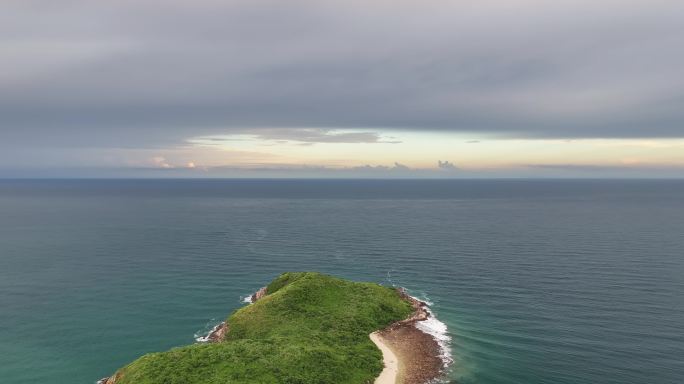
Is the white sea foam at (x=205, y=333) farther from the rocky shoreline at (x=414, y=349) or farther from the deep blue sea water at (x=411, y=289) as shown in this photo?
the rocky shoreline at (x=414, y=349)

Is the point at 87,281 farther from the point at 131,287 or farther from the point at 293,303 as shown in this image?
the point at 293,303

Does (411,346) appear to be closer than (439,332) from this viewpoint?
Yes

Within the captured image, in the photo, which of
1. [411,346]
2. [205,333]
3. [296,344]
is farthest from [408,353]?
[205,333]

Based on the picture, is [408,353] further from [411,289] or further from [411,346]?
[411,289]

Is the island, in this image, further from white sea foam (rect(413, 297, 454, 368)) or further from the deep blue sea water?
the deep blue sea water

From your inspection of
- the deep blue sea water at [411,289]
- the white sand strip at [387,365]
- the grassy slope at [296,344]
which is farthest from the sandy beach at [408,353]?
the deep blue sea water at [411,289]

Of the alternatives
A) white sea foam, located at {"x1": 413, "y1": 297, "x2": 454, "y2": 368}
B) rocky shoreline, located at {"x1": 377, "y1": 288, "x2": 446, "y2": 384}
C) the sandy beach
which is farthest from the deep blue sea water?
the sandy beach
